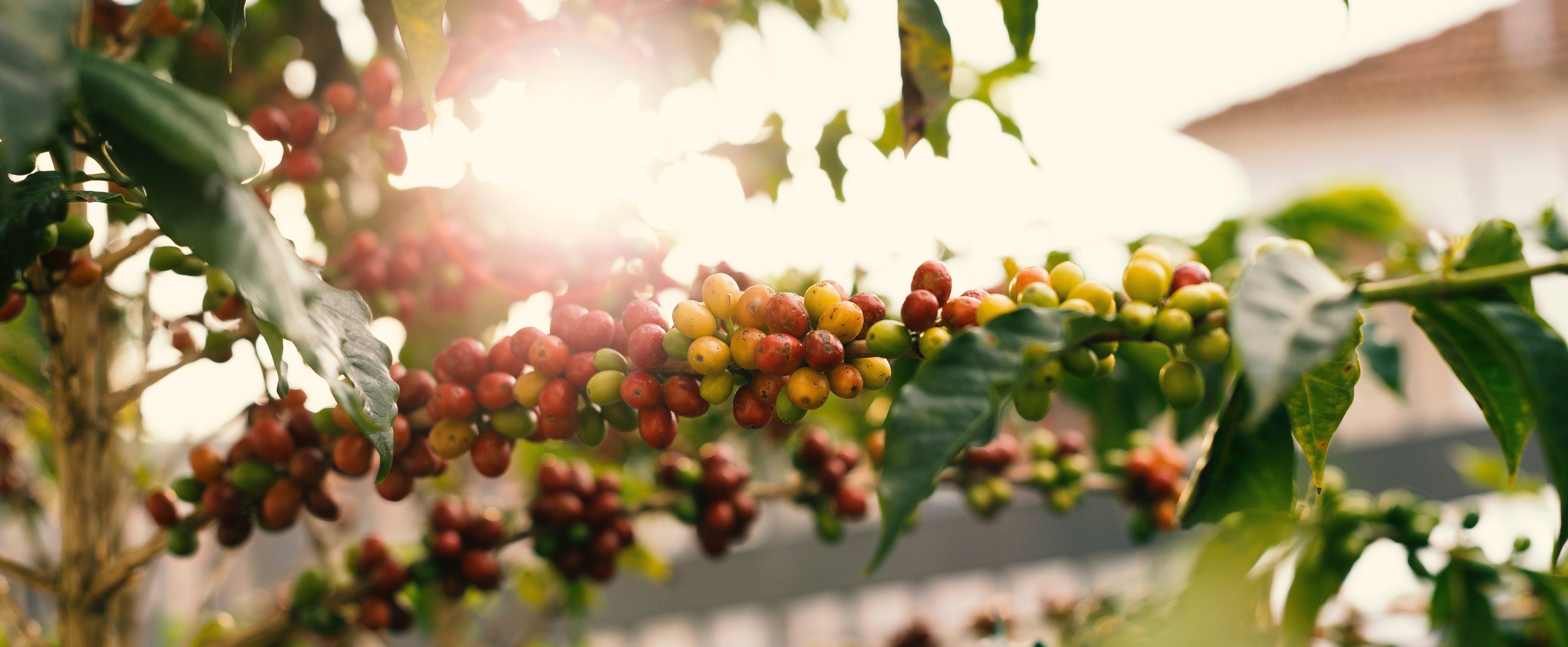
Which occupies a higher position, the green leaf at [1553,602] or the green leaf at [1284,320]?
the green leaf at [1284,320]

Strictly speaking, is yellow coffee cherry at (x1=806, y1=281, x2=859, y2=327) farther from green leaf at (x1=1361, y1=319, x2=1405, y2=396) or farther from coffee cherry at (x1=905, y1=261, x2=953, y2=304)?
green leaf at (x1=1361, y1=319, x2=1405, y2=396)

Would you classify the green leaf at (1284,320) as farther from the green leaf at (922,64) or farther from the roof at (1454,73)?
the roof at (1454,73)

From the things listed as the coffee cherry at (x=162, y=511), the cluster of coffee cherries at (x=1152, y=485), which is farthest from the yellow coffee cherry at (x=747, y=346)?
the cluster of coffee cherries at (x=1152, y=485)

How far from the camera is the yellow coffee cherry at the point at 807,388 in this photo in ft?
1.21

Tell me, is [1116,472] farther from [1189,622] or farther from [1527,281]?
[1527,281]

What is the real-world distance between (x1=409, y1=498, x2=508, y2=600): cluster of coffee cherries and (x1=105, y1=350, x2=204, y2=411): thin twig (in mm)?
220

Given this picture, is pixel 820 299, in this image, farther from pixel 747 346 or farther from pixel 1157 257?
pixel 1157 257

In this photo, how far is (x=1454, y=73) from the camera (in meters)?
3.82

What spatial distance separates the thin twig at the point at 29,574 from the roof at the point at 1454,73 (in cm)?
482

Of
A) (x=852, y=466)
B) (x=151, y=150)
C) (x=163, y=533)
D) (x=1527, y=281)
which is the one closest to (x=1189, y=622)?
(x=1527, y=281)

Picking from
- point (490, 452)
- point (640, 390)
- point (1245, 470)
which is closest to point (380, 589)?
point (490, 452)

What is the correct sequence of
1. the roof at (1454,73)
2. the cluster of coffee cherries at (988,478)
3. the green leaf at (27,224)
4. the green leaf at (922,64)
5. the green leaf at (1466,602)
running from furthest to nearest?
the roof at (1454,73) < the cluster of coffee cherries at (988,478) < the green leaf at (1466,602) < the green leaf at (922,64) < the green leaf at (27,224)

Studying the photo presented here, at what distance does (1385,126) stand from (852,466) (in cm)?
448

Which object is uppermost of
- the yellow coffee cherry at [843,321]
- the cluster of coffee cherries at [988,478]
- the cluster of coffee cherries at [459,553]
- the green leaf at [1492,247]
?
the green leaf at [1492,247]
